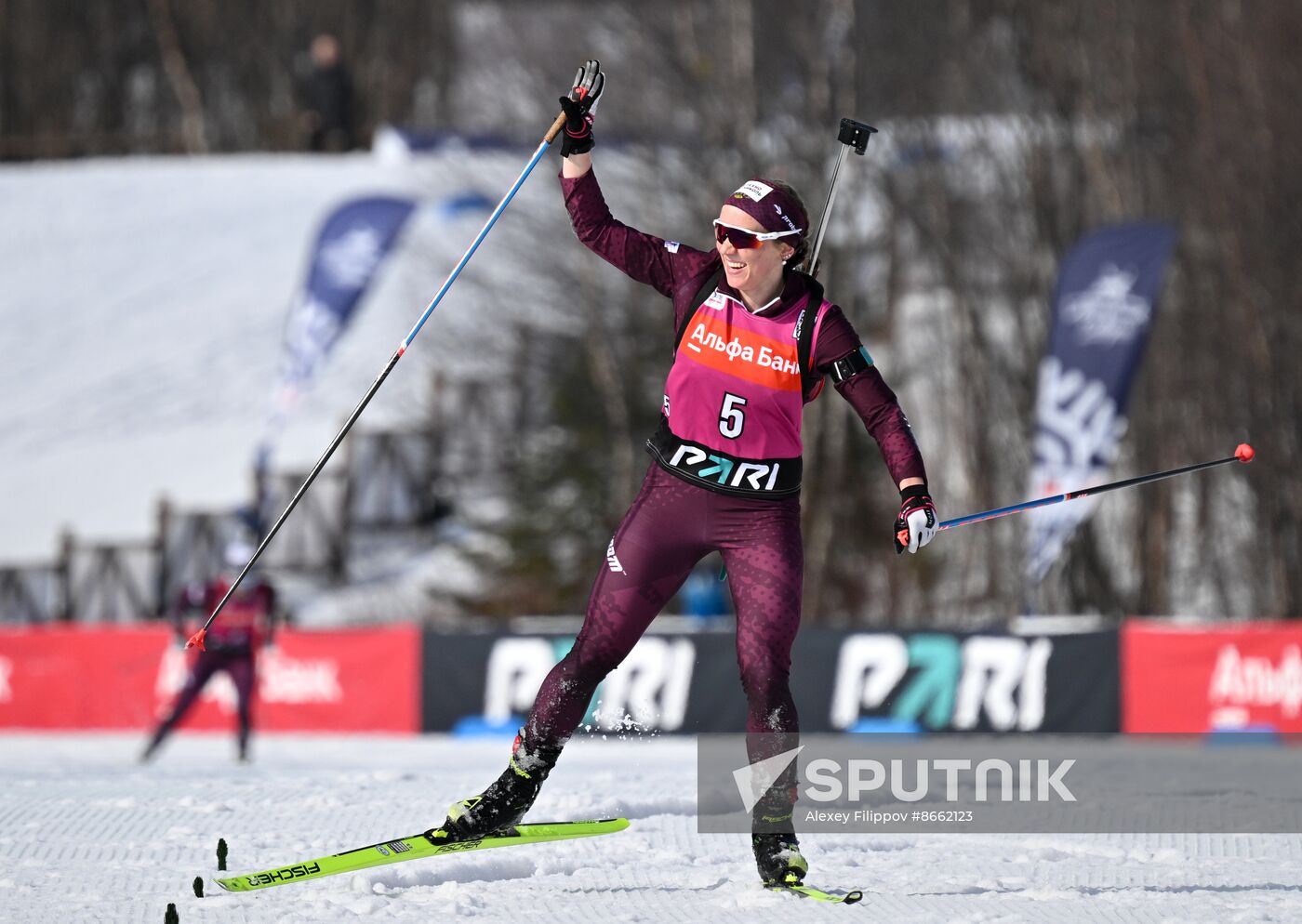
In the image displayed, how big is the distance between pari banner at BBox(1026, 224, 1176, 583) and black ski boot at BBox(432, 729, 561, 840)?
28.5ft

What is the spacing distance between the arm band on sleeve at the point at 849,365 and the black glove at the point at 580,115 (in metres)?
0.99

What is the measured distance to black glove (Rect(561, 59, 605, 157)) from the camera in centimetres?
498

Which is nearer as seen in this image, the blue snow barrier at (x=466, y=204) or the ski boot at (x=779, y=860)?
the ski boot at (x=779, y=860)

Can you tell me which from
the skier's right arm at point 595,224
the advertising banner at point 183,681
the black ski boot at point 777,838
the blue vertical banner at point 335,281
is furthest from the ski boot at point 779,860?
the blue vertical banner at point 335,281

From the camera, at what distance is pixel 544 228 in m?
23.0

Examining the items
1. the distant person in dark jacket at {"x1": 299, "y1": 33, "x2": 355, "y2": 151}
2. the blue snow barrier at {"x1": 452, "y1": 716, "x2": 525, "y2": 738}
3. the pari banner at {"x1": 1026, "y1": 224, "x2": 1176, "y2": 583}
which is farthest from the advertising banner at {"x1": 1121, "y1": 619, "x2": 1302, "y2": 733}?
the distant person in dark jacket at {"x1": 299, "y1": 33, "x2": 355, "y2": 151}

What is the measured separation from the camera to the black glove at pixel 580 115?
16.3 ft

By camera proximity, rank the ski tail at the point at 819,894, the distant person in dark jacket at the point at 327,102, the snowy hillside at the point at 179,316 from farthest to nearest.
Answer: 1. the distant person in dark jacket at the point at 327,102
2. the snowy hillside at the point at 179,316
3. the ski tail at the point at 819,894

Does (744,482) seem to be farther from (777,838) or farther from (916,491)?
(777,838)

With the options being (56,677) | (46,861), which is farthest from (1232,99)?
(46,861)

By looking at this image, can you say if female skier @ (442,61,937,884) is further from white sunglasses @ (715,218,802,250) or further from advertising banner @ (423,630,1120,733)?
advertising banner @ (423,630,1120,733)

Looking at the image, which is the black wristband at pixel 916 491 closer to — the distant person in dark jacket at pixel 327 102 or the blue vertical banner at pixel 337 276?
the blue vertical banner at pixel 337 276

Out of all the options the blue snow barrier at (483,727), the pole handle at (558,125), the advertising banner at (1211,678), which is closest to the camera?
the pole handle at (558,125)

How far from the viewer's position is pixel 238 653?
38.5 feet
